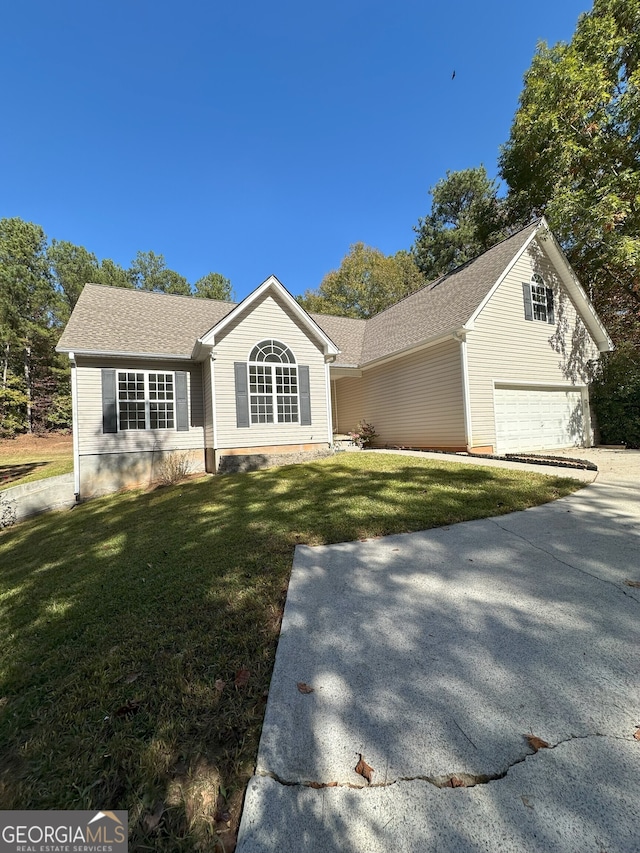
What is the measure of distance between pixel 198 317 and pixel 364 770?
14219 mm

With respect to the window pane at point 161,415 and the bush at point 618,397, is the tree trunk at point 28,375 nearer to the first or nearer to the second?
the window pane at point 161,415

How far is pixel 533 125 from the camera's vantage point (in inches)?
515

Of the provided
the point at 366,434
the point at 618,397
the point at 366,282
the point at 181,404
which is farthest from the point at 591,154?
the point at 366,282

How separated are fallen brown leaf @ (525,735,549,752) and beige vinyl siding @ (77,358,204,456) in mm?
11026

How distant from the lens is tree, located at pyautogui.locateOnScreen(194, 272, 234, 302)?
3656 cm

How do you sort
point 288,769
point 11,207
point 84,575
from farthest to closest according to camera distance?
point 11,207 → point 84,575 → point 288,769

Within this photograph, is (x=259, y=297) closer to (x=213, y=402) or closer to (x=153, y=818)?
(x=213, y=402)

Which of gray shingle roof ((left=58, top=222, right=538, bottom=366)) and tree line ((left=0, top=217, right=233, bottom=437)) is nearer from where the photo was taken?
gray shingle roof ((left=58, top=222, right=538, bottom=366))

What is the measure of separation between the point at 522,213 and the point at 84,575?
22778mm

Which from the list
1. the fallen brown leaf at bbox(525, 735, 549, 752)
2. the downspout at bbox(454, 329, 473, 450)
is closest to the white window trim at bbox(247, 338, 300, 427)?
the downspout at bbox(454, 329, 473, 450)

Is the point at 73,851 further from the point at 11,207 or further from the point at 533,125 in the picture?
the point at 11,207

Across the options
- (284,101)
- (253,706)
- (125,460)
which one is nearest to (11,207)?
(284,101)

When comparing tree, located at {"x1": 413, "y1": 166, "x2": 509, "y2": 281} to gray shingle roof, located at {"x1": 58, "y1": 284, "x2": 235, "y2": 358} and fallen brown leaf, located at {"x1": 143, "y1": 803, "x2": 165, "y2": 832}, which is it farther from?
fallen brown leaf, located at {"x1": 143, "y1": 803, "x2": 165, "y2": 832}

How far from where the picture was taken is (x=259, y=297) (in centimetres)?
1099
